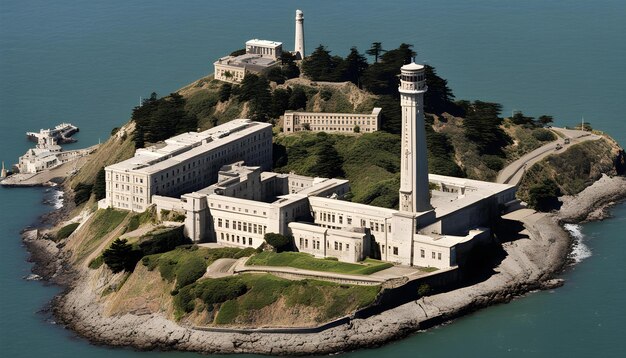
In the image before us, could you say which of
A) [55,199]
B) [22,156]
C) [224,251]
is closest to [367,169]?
[224,251]

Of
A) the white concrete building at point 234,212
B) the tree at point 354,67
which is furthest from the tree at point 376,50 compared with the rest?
the white concrete building at point 234,212

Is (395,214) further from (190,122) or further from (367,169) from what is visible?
(190,122)

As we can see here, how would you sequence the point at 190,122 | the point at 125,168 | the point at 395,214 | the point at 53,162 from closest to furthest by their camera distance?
the point at 395,214 → the point at 125,168 → the point at 190,122 → the point at 53,162

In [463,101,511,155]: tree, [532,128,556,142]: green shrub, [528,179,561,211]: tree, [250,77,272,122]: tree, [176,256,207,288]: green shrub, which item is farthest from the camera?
[532,128,556,142]: green shrub

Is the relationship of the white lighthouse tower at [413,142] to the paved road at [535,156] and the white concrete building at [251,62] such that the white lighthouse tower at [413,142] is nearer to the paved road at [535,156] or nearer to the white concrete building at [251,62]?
the paved road at [535,156]

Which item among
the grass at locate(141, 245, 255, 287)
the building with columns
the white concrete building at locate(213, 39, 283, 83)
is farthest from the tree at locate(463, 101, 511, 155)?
the grass at locate(141, 245, 255, 287)

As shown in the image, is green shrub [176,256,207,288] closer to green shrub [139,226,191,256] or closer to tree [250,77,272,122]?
green shrub [139,226,191,256]
